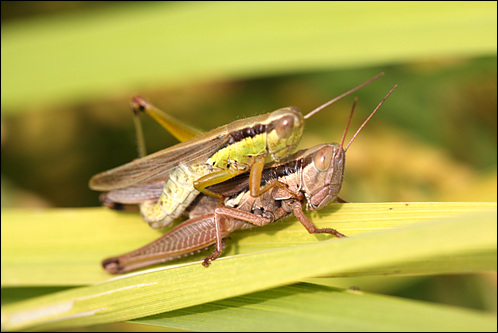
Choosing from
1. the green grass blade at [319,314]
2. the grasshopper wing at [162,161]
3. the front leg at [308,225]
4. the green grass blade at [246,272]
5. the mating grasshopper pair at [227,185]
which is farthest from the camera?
the grasshopper wing at [162,161]

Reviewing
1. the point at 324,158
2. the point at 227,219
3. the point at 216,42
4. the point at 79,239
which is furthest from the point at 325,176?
the point at 79,239

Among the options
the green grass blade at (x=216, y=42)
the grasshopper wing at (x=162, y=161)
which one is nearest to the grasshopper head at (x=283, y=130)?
the grasshopper wing at (x=162, y=161)

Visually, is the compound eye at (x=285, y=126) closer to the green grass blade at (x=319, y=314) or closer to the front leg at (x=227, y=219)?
the front leg at (x=227, y=219)

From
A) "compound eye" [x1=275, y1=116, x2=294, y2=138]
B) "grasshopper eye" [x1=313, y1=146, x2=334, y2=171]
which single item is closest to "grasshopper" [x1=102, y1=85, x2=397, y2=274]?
"grasshopper eye" [x1=313, y1=146, x2=334, y2=171]

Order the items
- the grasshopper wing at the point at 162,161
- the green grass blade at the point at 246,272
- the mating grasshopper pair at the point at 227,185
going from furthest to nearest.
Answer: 1. the grasshopper wing at the point at 162,161
2. the mating grasshopper pair at the point at 227,185
3. the green grass blade at the point at 246,272

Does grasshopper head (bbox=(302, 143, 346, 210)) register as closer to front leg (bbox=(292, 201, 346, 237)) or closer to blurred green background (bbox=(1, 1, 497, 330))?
front leg (bbox=(292, 201, 346, 237))

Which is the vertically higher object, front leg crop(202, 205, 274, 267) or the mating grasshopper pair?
the mating grasshopper pair

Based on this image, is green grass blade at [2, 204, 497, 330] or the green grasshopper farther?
the green grasshopper
